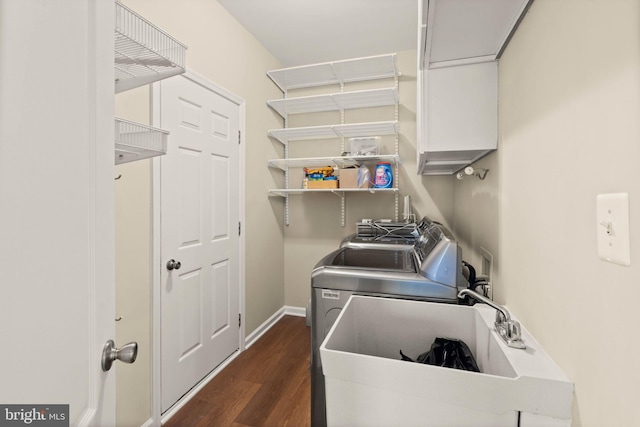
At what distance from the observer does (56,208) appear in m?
0.43

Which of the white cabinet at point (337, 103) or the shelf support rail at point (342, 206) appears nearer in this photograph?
the white cabinet at point (337, 103)

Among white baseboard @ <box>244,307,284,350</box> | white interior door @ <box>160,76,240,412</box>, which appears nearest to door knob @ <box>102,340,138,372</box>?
white interior door @ <box>160,76,240,412</box>

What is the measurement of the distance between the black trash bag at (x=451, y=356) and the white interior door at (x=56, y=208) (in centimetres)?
97

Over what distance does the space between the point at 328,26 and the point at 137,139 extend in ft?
6.88

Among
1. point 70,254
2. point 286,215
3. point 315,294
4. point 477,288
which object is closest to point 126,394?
point 315,294

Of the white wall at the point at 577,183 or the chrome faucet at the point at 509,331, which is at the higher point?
the white wall at the point at 577,183

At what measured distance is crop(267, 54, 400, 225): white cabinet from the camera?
2664 mm

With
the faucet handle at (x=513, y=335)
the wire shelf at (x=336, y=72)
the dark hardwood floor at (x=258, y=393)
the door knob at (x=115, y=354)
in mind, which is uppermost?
the wire shelf at (x=336, y=72)

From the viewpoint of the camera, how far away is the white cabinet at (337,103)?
266 cm

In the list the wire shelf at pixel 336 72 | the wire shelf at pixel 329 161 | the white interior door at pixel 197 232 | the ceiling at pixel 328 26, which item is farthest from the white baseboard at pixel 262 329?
the ceiling at pixel 328 26

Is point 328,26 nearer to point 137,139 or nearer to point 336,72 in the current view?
point 336,72

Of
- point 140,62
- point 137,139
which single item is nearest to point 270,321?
point 137,139

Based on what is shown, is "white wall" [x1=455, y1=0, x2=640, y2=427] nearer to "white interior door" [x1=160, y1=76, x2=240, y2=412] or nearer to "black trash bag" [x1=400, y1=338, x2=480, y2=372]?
"black trash bag" [x1=400, y1=338, x2=480, y2=372]

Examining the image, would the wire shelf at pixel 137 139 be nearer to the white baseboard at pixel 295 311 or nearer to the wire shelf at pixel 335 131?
the wire shelf at pixel 335 131
